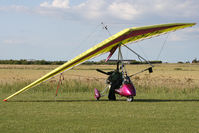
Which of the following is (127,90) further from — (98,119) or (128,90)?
(98,119)

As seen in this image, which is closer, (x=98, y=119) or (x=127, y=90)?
(x=98, y=119)

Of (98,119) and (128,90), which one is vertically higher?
(128,90)

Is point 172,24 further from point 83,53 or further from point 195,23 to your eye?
point 83,53

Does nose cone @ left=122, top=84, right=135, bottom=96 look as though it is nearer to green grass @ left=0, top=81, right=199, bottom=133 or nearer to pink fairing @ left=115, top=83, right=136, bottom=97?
pink fairing @ left=115, top=83, right=136, bottom=97

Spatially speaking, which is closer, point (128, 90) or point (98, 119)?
point (98, 119)

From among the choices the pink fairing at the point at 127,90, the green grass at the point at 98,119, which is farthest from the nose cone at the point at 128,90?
the green grass at the point at 98,119

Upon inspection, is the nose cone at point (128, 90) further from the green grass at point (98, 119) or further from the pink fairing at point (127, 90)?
the green grass at point (98, 119)

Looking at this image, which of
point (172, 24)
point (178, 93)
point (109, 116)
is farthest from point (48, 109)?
point (178, 93)

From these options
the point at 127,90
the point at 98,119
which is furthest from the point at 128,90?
the point at 98,119

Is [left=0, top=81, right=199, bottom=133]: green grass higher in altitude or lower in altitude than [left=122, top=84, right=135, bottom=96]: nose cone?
lower

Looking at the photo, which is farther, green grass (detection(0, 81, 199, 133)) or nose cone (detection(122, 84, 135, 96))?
nose cone (detection(122, 84, 135, 96))

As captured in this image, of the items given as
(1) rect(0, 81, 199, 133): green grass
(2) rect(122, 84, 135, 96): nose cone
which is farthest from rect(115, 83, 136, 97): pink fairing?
(1) rect(0, 81, 199, 133): green grass

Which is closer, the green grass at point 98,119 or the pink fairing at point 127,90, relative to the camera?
the green grass at point 98,119

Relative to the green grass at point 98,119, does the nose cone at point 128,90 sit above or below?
above
